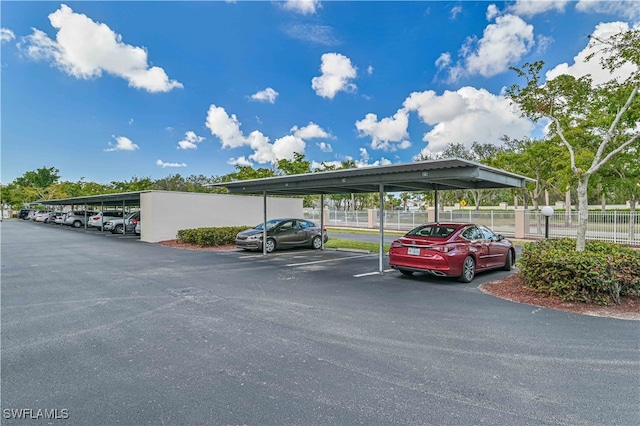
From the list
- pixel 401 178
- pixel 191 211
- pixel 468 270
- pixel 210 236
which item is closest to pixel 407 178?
pixel 401 178

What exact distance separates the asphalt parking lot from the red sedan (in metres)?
0.74

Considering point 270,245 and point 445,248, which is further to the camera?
point 270,245

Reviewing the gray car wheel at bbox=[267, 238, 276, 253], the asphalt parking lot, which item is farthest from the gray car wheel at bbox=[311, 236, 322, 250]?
the asphalt parking lot

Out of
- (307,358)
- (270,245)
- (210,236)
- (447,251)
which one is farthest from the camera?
(210,236)

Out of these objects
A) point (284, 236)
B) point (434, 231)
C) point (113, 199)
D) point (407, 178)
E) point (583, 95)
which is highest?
point (583, 95)

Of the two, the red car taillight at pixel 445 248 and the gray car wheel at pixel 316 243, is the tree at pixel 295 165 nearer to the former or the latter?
the gray car wheel at pixel 316 243

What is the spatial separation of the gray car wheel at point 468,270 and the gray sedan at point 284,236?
7891 mm

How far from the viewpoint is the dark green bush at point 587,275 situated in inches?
233

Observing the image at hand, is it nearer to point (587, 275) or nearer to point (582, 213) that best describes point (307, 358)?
point (587, 275)

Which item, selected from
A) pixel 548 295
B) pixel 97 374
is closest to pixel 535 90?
pixel 548 295

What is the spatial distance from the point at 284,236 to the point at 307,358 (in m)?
10.7

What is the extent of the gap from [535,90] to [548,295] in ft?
17.8

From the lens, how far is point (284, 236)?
47.5ft

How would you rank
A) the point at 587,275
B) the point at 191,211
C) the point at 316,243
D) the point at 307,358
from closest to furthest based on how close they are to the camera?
the point at 307,358 → the point at 587,275 → the point at 316,243 → the point at 191,211
